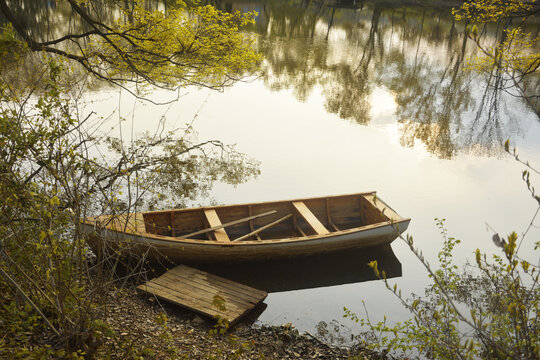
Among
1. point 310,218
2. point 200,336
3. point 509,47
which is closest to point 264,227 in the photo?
point 310,218

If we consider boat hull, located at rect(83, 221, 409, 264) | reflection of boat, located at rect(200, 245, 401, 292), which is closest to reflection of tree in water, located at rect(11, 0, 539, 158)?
boat hull, located at rect(83, 221, 409, 264)

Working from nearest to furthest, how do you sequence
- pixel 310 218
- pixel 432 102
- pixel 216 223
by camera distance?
1. pixel 216 223
2. pixel 310 218
3. pixel 432 102

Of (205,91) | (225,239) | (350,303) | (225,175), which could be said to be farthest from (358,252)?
(205,91)

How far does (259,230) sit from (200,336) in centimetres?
334

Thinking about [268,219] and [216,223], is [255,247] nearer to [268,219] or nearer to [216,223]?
[216,223]

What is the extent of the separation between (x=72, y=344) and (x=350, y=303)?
5319mm

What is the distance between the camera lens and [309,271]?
9141 mm

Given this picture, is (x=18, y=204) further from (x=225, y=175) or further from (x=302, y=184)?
(x=302, y=184)

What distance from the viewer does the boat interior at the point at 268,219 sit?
9.11m

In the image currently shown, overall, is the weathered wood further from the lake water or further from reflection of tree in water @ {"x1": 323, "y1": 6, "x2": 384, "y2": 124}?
reflection of tree in water @ {"x1": 323, "y1": 6, "x2": 384, "y2": 124}

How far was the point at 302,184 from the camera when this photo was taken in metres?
13.2

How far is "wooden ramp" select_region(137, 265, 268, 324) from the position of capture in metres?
7.10

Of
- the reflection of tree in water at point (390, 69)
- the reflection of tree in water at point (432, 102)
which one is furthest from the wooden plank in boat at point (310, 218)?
the reflection of tree in water at point (432, 102)

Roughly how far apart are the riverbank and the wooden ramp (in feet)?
0.70
